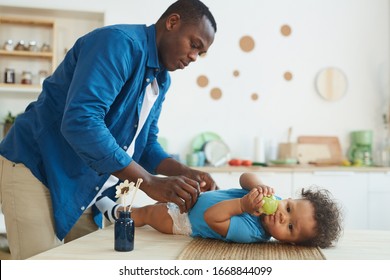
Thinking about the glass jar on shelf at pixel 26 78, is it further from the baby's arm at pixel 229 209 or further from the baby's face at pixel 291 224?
the baby's face at pixel 291 224

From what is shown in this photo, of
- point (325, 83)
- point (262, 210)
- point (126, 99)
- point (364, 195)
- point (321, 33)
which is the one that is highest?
point (321, 33)

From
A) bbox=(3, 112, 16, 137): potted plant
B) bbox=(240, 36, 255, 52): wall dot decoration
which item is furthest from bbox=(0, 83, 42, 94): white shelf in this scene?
bbox=(240, 36, 255, 52): wall dot decoration

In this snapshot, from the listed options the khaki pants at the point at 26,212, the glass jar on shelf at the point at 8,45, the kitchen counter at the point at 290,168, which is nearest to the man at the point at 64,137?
the khaki pants at the point at 26,212

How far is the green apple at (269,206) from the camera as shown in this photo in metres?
1.48

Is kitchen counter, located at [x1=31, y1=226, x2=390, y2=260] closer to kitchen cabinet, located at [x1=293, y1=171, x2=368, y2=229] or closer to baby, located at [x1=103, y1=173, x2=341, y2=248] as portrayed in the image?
baby, located at [x1=103, y1=173, x2=341, y2=248]

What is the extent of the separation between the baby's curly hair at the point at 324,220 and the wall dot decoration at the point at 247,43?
2.76 m

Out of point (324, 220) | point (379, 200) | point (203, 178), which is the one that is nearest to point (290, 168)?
point (379, 200)

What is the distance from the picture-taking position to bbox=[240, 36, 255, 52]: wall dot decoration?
4.23 metres

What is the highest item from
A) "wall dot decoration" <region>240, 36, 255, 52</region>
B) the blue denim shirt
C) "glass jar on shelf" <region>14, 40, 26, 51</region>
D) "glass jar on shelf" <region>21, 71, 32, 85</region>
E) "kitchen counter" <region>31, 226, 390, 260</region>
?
"wall dot decoration" <region>240, 36, 255, 52</region>

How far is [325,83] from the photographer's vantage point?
4.29 meters

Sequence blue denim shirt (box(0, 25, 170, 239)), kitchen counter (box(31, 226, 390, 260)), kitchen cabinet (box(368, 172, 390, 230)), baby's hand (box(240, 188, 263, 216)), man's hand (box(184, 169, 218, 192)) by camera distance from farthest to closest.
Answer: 1. kitchen cabinet (box(368, 172, 390, 230))
2. man's hand (box(184, 169, 218, 192))
3. baby's hand (box(240, 188, 263, 216))
4. blue denim shirt (box(0, 25, 170, 239))
5. kitchen counter (box(31, 226, 390, 260))
